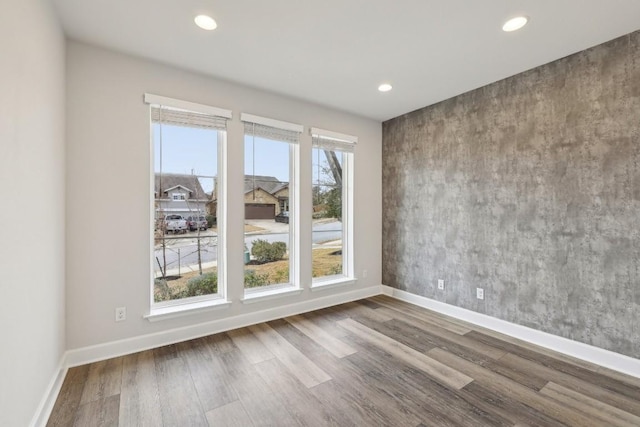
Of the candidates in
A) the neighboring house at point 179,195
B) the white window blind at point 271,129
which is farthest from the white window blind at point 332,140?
the neighboring house at point 179,195

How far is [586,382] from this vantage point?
2137mm

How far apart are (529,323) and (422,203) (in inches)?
69.5

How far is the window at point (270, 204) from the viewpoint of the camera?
10.7 feet

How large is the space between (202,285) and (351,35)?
2825 millimetres

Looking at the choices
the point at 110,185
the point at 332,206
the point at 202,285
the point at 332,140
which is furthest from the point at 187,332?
the point at 332,140

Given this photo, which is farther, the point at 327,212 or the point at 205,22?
the point at 327,212

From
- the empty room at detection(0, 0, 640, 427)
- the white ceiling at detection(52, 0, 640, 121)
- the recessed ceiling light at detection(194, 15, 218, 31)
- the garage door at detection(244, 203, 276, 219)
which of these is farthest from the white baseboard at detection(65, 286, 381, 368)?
the recessed ceiling light at detection(194, 15, 218, 31)

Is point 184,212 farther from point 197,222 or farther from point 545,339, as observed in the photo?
point 545,339

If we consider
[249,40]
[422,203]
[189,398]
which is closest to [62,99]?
[249,40]

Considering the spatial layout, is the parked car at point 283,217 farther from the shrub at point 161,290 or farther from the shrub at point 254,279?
the shrub at point 161,290

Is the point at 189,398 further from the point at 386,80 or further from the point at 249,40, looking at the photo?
the point at 386,80

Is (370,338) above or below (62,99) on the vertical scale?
below

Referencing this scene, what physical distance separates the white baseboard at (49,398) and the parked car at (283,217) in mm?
2281

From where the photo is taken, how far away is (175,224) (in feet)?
9.37
